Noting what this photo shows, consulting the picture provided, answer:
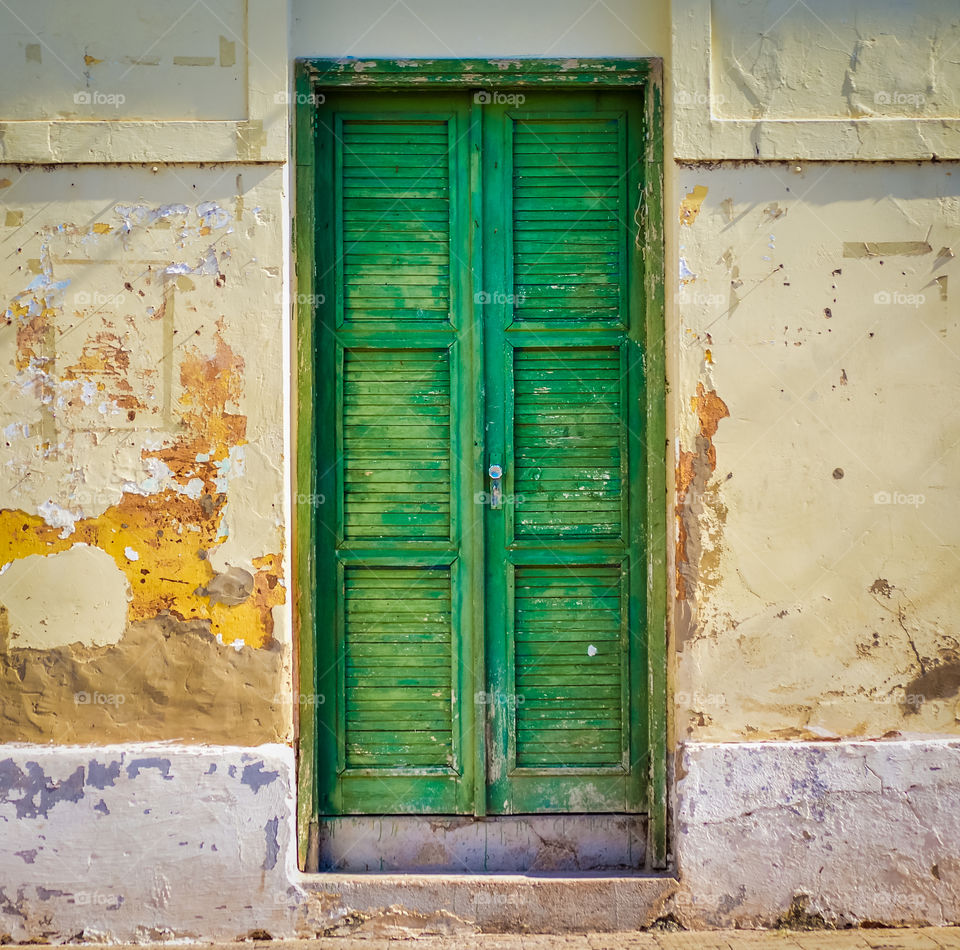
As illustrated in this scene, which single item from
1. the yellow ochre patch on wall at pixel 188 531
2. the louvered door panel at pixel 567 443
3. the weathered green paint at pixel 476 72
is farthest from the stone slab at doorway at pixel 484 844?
the weathered green paint at pixel 476 72

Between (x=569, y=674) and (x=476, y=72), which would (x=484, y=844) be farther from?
(x=476, y=72)

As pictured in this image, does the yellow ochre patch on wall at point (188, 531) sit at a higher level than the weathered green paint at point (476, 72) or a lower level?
lower

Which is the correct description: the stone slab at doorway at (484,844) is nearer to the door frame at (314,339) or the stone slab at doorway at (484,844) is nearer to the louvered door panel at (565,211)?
the door frame at (314,339)

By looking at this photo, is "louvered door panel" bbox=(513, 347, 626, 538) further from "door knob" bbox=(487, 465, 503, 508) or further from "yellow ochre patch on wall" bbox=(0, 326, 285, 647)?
"yellow ochre patch on wall" bbox=(0, 326, 285, 647)

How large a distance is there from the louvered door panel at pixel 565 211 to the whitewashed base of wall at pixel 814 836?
1.77 meters

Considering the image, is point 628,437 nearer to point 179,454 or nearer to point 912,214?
point 912,214

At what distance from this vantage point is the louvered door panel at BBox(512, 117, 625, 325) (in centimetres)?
342

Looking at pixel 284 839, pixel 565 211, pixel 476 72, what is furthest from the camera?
pixel 565 211

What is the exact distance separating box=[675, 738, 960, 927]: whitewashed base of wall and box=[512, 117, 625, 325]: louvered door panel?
177 cm

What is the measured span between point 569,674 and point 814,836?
1.03 meters

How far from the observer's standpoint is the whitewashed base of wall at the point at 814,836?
316cm

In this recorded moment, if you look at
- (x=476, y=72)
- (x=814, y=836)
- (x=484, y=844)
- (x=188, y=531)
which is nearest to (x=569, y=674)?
(x=484, y=844)

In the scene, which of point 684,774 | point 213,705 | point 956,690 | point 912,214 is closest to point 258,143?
point 213,705

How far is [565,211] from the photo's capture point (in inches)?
135
